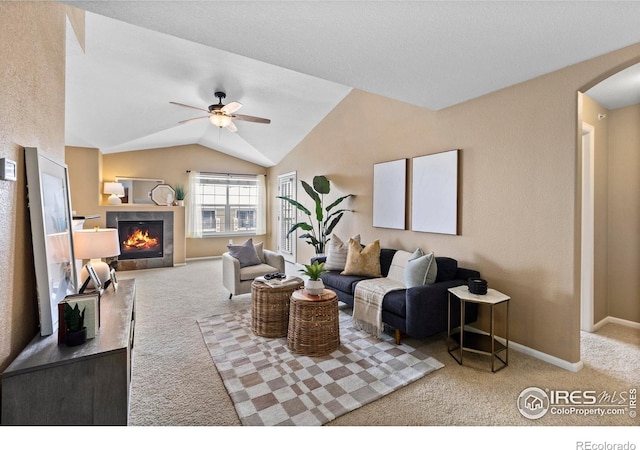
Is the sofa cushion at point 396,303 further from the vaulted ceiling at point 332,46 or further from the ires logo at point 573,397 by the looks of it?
the vaulted ceiling at point 332,46

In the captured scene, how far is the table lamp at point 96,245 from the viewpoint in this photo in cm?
246

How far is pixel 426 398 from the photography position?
6.67 ft

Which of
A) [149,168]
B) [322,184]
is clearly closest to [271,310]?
[322,184]

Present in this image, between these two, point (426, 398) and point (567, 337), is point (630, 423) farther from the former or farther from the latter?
point (426, 398)

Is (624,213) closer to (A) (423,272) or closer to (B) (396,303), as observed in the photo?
(A) (423,272)

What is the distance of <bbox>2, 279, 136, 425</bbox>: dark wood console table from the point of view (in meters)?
1.29

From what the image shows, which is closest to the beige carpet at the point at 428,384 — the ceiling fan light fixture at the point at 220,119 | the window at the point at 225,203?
the ceiling fan light fixture at the point at 220,119

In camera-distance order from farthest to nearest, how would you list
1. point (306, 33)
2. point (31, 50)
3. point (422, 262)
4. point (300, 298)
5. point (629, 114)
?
point (629, 114), point (422, 262), point (300, 298), point (306, 33), point (31, 50)

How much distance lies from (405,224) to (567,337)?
2.01 meters

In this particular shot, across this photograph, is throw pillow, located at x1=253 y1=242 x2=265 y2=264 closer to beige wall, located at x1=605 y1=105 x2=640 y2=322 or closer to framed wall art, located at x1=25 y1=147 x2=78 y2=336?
framed wall art, located at x1=25 y1=147 x2=78 y2=336

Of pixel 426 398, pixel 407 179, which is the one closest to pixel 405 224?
pixel 407 179

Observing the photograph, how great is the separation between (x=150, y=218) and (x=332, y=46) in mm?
6099

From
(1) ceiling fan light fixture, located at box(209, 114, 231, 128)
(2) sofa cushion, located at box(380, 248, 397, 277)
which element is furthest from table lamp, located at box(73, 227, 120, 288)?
(2) sofa cushion, located at box(380, 248, 397, 277)

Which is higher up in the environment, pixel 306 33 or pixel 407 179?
pixel 306 33
